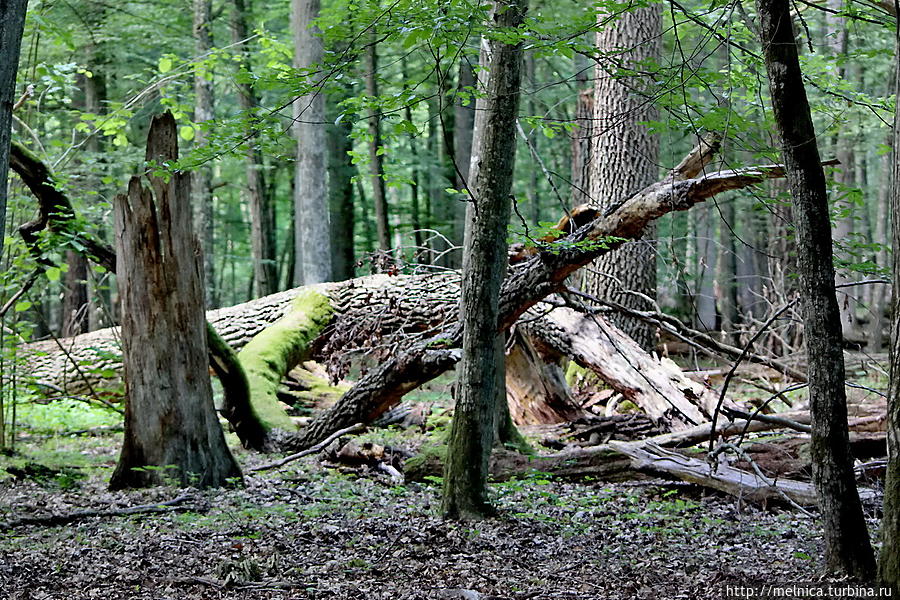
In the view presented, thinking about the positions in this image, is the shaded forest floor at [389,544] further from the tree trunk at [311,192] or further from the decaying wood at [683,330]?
the tree trunk at [311,192]

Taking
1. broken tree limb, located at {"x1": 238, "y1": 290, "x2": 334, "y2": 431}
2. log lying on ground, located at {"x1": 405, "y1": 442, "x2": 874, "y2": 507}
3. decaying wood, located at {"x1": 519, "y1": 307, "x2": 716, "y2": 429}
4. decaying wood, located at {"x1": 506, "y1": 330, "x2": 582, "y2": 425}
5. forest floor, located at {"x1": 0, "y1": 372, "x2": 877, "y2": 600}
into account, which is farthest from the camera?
decaying wood, located at {"x1": 506, "y1": 330, "x2": 582, "y2": 425}

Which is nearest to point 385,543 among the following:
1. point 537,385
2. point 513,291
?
point 513,291

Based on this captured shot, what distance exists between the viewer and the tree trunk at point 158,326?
607cm

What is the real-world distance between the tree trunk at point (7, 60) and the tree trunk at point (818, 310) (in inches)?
131

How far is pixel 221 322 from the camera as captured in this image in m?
10.5

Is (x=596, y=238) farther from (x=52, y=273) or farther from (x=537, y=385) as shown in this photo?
(x=52, y=273)

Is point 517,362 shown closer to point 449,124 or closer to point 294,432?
point 294,432

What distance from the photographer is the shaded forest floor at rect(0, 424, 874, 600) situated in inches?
151

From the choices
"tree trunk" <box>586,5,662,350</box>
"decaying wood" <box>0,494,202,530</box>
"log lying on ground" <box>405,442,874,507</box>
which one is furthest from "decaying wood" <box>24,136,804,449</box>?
"decaying wood" <box>0,494,202,530</box>

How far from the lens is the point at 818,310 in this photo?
339cm

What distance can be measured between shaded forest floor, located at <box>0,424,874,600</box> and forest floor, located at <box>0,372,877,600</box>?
0.01 meters

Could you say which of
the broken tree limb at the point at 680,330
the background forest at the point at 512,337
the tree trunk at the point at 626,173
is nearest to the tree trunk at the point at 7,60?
the background forest at the point at 512,337

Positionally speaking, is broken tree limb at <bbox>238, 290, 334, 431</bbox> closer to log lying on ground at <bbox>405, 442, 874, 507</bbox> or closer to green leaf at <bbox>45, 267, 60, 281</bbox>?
green leaf at <bbox>45, 267, 60, 281</bbox>

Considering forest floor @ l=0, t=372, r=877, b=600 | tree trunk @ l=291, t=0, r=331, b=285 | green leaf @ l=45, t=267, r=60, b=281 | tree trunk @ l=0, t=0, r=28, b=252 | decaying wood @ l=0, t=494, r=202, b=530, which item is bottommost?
forest floor @ l=0, t=372, r=877, b=600
